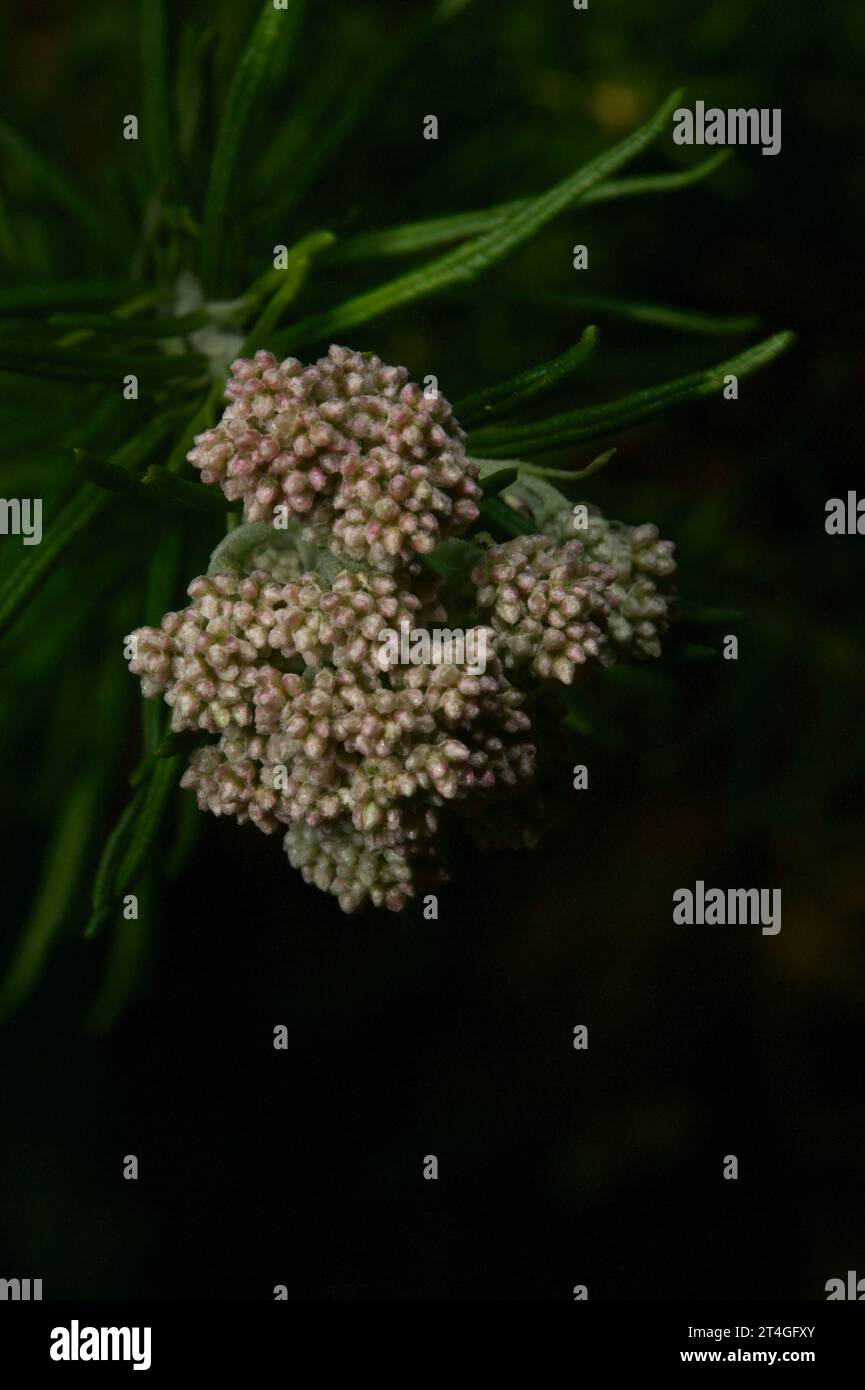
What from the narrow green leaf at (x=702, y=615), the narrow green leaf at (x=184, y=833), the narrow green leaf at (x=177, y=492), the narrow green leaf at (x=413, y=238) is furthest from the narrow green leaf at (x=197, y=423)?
the narrow green leaf at (x=702, y=615)

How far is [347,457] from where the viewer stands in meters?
1.16

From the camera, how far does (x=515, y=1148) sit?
3.29m

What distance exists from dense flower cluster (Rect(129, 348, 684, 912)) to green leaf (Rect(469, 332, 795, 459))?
0.12 m

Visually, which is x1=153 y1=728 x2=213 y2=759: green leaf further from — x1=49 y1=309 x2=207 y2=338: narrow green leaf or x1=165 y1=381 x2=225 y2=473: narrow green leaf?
x1=49 y1=309 x2=207 y2=338: narrow green leaf

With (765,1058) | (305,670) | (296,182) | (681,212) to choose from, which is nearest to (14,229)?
(296,182)

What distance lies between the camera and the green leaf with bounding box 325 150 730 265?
5.24 feet

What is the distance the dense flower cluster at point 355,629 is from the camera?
1.14 metres

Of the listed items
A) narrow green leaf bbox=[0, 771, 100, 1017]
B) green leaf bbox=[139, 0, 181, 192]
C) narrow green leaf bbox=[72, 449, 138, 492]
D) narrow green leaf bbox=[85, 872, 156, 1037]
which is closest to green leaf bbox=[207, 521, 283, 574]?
narrow green leaf bbox=[72, 449, 138, 492]

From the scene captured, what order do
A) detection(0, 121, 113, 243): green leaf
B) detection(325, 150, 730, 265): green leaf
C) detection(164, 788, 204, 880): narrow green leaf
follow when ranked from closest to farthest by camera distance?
detection(325, 150, 730, 265): green leaf < detection(164, 788, 204, 880): narrow green leaf < detection(0, 121, 113, 243): green leaf

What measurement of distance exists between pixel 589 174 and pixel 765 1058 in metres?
2.54

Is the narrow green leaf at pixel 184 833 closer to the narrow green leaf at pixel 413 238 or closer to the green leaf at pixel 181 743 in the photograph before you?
the green leaf at pixel 181 743

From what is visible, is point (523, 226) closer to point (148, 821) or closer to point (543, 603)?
point (543, 603)

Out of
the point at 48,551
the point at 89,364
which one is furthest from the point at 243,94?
the point at 48,551
